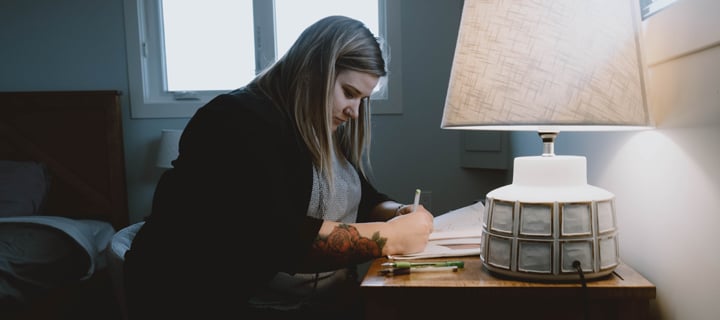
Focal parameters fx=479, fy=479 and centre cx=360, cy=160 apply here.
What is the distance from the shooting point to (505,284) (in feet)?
2.11

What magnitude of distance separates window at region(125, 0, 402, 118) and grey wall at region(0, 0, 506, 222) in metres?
0.06

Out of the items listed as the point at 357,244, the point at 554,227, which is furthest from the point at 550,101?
the point at 357,244

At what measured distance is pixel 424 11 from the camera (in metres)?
2.39

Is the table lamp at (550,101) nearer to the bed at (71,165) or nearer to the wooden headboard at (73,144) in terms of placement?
the bed at (71,165)

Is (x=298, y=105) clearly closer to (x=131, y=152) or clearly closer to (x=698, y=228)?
(x=698, y=228)

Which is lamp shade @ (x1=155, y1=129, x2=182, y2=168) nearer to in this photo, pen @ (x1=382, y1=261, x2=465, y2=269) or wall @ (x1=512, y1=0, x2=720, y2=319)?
pen @ (x1=382, y1=261, x2=465, y2=269)

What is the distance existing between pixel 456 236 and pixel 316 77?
1.47 feet

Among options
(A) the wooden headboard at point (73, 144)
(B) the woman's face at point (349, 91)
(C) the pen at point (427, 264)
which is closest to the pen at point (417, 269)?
(C) the pen at point (427, 264)

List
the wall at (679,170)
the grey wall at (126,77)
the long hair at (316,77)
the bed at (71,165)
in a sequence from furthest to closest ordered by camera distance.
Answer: the grey wall at (126,77), the bed at (71,165), the long hair at (316,77), the wall at (679,170)

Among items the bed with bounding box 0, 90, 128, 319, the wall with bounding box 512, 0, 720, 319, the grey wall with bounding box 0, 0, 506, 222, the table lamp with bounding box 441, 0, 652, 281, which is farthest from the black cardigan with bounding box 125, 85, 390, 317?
the grey wall with bounding box 0, 0, 506, 222

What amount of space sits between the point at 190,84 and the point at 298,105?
5.81ft

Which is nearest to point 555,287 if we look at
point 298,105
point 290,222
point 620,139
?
point 620,139

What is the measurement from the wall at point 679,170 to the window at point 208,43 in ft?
5.73

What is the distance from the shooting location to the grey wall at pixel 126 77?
2404 millimetres
